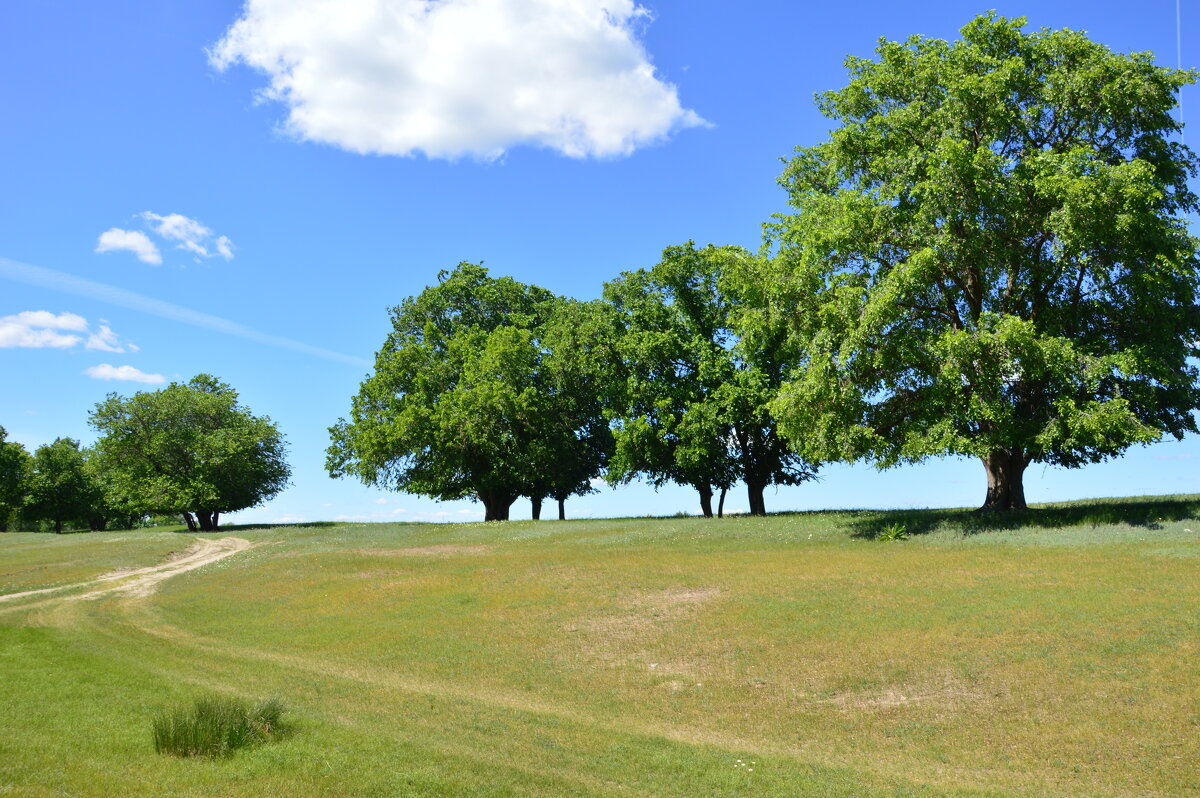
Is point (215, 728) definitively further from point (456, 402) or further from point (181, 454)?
point (181, 454)

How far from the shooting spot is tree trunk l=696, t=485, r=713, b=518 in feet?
175

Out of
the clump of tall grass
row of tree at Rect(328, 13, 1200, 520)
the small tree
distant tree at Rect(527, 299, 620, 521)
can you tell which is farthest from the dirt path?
row of tree at Rect(328, 13, 1200, 520)

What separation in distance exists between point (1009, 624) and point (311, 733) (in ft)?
55.0

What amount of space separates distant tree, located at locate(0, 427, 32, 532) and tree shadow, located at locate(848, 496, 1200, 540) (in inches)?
3729

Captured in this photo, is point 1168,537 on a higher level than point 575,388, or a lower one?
lower

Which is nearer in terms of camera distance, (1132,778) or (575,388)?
(1132,778)

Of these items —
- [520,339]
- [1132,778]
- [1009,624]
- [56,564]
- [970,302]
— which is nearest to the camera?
[1132,778]

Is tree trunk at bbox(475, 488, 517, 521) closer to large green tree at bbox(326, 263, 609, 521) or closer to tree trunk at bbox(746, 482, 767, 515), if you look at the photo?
large green tree at bbox(326, 263, 609, 521)

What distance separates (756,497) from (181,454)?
182ft

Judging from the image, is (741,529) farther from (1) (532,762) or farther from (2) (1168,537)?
(1) (532,762)

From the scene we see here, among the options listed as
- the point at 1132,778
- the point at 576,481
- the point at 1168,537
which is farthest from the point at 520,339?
the point at 1132,778

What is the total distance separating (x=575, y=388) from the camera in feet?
198

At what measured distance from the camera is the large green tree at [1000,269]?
31.8 meters

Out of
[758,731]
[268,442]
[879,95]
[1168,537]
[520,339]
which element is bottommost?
[758,731]
